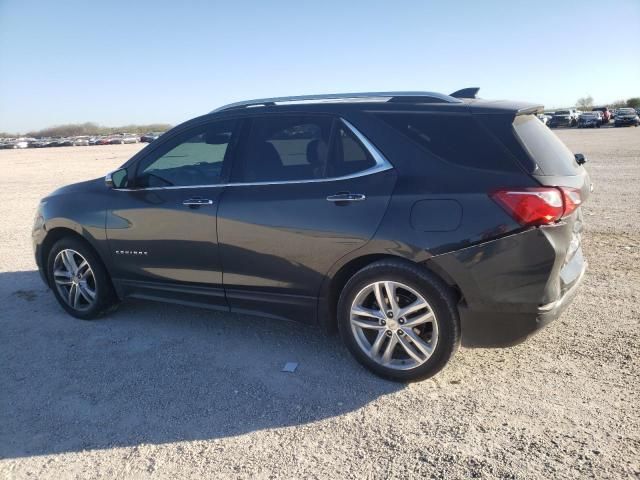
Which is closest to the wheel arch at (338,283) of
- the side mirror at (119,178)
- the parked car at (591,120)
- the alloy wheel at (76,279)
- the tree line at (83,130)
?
the side mirror at (119,178)

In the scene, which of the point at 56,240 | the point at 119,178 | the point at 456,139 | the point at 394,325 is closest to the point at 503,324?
the point at 394,325

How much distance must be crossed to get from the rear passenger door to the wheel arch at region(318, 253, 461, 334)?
7 cm

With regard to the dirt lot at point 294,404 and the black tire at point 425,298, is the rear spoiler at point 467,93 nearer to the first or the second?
the black tire at point 425,298

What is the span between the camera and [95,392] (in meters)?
3.54

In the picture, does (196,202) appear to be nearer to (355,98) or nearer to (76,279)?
(355,98)

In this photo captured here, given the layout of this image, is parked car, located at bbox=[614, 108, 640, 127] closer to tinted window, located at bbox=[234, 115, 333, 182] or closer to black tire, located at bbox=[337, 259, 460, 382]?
tinted window, located at bbox=[234, 115, 333, 182]

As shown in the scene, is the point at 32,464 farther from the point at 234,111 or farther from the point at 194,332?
the point at 234,111

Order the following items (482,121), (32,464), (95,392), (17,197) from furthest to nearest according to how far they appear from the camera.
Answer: (17,197) → (95,392) → (482,121) → (32,464)

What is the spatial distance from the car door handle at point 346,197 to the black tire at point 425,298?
44 centimetres

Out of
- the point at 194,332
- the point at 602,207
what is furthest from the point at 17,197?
the point at 602,207

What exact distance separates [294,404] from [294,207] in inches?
51.9

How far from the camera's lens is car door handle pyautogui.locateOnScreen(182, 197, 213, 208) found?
13.2ft

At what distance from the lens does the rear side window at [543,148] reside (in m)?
3.17

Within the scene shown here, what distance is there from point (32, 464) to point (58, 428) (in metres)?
0.32
